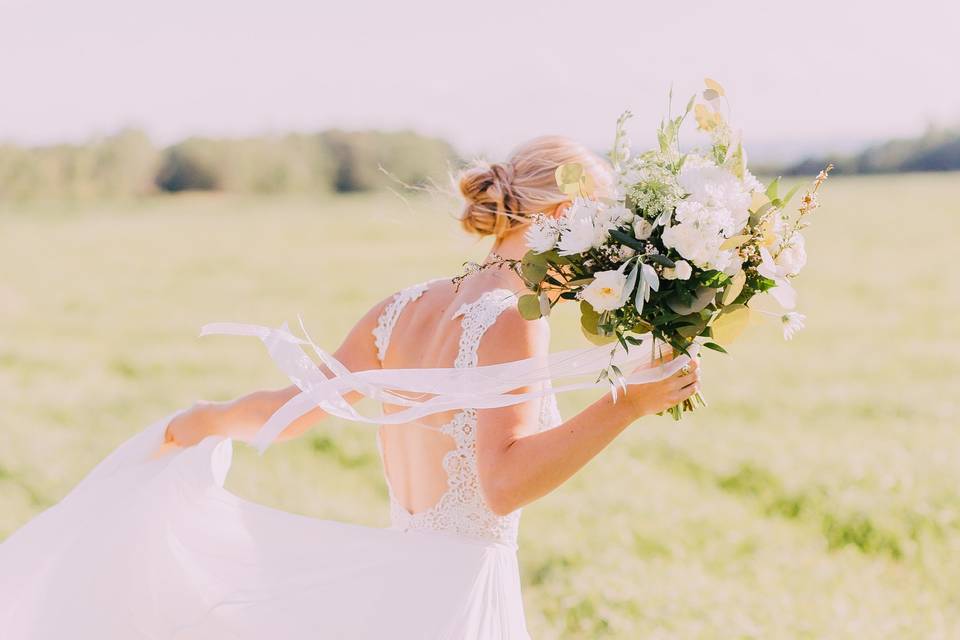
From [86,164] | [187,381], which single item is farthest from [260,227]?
[187,381]

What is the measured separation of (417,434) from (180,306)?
14700 millimetres

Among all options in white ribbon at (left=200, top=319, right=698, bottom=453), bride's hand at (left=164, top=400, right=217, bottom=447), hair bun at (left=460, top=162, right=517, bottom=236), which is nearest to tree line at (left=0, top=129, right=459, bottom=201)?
bride's hand at (left=164, top=400, right=217, bottom=447)

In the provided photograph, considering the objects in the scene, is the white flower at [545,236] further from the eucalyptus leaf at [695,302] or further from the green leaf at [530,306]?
the eucalyptus leaf at [695,302]

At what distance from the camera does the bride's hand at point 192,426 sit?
3402 mm

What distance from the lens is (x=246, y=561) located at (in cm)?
318

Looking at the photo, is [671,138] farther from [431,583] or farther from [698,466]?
[698,466]

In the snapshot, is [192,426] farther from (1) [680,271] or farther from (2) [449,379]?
(1) [680,271]

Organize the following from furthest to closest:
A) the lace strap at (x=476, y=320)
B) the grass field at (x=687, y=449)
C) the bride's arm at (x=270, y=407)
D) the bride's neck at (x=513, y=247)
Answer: the grass field at (x=687, y=449), the bride's arm at (x=270, y=407), the bride's neck at (x=513, y=247), the lace strap at (x=476, y=320)

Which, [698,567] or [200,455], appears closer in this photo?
[200,455]

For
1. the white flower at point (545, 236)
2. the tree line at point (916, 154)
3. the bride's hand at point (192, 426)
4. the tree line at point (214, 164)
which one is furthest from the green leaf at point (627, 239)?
the tree line at point (214, 164)

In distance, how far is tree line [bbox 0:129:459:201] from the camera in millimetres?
38000

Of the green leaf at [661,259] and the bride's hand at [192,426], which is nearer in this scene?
the green leaf at [661,259]

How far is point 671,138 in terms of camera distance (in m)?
2.56

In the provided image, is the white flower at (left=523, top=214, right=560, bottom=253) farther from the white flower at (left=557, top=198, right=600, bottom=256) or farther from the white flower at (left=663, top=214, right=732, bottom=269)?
the white flower at (left=663, top=214, right=732, bottom=269)
